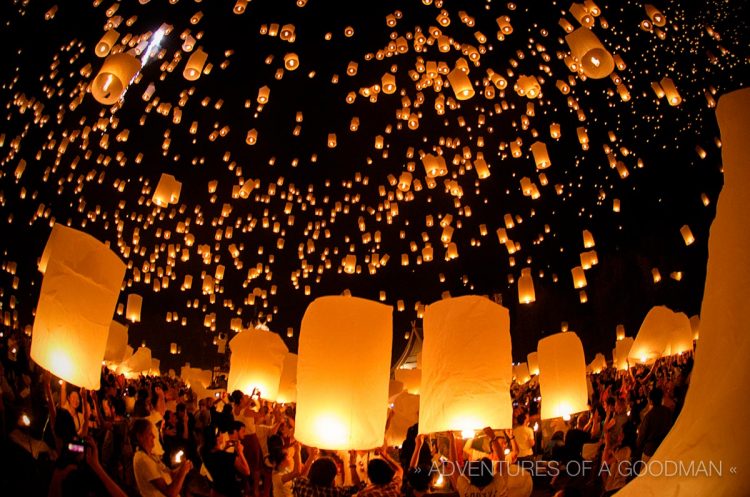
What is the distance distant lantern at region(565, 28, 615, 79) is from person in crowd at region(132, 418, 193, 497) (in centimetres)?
459

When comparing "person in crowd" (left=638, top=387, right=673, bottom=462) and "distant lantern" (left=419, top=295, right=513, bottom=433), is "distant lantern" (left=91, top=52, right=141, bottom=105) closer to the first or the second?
"distant lantern" (left=419, top=295, right=513, bottom=433)

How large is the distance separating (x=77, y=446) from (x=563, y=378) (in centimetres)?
508

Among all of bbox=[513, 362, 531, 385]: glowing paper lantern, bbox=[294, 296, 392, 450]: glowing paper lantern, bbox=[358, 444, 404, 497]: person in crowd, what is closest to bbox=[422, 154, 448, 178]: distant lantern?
bbox=[294, 296, 392, 450]: glowing paper lantern

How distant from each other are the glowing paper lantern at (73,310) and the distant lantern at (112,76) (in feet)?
4.29

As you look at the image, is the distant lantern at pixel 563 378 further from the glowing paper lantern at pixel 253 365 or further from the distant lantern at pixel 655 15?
the distant lantern at pixel 655 15

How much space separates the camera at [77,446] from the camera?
2797 millimetres

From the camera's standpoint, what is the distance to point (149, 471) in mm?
3580

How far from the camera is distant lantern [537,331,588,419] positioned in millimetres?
5984

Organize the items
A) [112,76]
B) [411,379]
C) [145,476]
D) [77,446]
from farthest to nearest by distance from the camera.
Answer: [411,379] < [112,76] < [145,476] < [77,446]

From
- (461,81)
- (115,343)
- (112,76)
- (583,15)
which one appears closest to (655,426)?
(461,81)

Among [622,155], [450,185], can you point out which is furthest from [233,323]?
[622,155]

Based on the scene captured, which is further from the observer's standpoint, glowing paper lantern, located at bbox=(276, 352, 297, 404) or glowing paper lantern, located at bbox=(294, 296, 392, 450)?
glowing paper lantern, located at bbox=(276, 352, 297, 404)

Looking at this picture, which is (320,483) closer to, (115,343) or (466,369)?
(466,369)

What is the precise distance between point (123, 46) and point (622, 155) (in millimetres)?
11227
